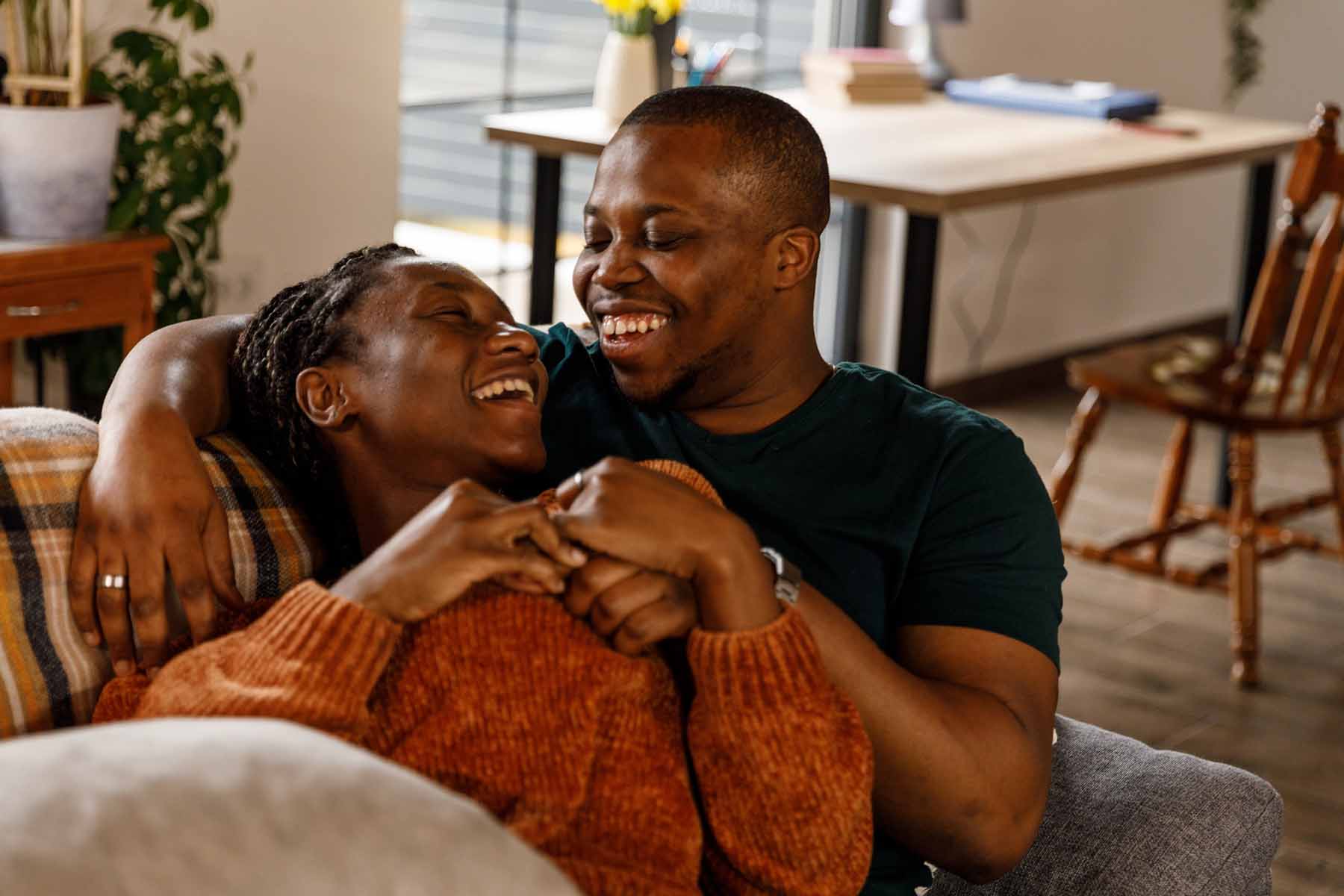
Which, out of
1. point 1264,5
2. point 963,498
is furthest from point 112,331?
point 1264,5

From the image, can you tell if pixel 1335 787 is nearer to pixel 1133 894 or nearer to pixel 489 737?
pixel 1133 894

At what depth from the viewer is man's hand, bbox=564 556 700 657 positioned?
1.11m

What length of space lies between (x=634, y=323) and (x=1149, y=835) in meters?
0.60

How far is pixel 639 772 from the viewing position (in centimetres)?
112

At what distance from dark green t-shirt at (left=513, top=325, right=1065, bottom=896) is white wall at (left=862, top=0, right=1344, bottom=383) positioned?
327cm

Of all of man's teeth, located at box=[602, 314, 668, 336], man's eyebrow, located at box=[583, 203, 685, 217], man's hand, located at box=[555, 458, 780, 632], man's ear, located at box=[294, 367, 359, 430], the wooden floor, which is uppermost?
man's eyebrow, located at box=[583, 203, 685, 217]

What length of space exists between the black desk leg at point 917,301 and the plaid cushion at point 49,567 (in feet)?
5.15

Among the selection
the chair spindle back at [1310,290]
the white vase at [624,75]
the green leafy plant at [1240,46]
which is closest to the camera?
the chair spindle back at [1310,290]

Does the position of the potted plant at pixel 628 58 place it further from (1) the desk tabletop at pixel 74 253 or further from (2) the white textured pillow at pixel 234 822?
(2) the white textured pillow at pixel 234 822

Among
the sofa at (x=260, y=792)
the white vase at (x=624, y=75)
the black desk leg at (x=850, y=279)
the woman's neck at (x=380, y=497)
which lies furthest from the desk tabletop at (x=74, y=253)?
the black desk leg at (x=850, y=279)

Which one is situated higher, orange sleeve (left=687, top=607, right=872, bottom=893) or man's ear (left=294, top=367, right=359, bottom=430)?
man's ear (left=294, top=367, right=359, bottom=430)

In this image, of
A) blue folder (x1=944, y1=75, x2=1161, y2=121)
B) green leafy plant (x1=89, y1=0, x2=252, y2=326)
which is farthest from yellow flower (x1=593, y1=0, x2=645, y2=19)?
blue folder (x1=944, y1=75, x2=1161, y2=121)

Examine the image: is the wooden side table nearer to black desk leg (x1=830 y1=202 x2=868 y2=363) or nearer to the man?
the man

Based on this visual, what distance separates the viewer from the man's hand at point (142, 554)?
3.97 ft
